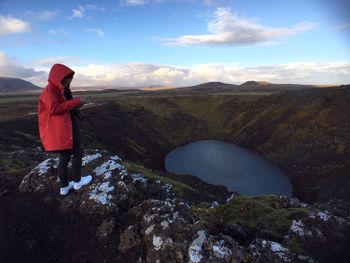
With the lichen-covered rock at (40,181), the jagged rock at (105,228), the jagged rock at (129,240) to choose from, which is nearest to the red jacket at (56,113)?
the jagged rock at (105,228)

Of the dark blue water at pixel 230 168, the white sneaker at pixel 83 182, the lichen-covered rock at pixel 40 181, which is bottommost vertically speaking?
the dark blue water at pixel 230 168

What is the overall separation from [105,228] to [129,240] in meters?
1.22

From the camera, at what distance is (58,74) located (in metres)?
12.2

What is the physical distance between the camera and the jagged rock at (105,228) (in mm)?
12219

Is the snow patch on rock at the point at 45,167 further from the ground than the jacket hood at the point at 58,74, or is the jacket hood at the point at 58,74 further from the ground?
the jacket hood at the point at 58,74

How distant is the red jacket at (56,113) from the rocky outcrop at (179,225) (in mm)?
2936

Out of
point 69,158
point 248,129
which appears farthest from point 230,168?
point 69,158

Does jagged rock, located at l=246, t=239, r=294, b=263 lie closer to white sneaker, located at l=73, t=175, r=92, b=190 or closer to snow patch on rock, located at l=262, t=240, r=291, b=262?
snow patch on rock, located at l=262, t=240, r=291, b=262

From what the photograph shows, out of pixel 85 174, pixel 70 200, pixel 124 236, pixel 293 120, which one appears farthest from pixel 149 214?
pixel 293 120

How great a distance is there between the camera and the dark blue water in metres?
61.8

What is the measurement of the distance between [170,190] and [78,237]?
301 inches

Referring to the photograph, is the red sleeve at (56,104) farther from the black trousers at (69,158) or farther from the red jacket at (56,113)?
the black trousers at (69,158)

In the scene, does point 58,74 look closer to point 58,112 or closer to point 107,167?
point 58,112

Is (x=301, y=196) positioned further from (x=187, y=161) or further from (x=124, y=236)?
(x=124, y=236)
